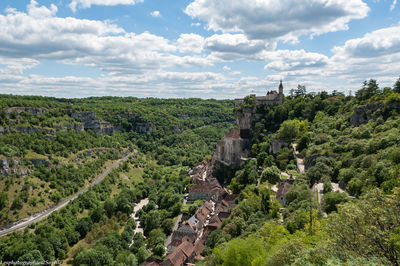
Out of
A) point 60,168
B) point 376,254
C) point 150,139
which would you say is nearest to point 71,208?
point 60,168

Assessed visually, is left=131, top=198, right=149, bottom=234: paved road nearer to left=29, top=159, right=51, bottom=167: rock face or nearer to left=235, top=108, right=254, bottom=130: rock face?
left=29, top=159, right=51, bottom=167: rock face

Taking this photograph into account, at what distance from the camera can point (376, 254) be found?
11.4 metres

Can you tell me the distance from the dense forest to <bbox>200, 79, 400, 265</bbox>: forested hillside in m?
0.09

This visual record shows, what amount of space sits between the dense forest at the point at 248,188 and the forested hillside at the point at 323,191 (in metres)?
0.09

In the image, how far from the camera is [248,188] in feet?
158

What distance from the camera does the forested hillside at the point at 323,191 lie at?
1209cm

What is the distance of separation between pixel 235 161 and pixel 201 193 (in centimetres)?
1155

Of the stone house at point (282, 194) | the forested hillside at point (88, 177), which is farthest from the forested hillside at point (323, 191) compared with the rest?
the forested hillside at point (88, 177)

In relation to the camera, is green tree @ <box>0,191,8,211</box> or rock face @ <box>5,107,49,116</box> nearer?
green tree @ <box>0,191,8,211</box>

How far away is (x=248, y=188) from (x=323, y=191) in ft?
53.7

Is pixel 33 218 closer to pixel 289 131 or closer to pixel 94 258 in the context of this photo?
pixel 94 258

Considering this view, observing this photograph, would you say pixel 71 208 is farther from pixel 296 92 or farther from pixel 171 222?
pixel 296 92

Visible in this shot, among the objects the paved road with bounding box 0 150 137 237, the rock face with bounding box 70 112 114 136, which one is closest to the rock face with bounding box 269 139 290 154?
the paved road with bounding box 0 150 137 237

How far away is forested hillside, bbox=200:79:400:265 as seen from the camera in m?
12.1
